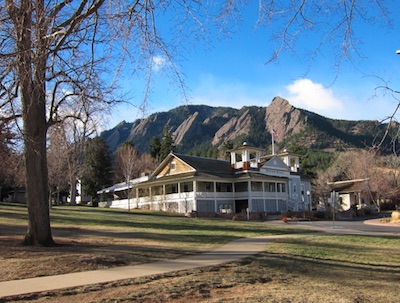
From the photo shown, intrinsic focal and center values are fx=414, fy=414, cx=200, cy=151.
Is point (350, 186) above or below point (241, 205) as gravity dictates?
above

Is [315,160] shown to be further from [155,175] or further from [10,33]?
[10,33]

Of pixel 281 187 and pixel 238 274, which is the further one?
pixel 281 187

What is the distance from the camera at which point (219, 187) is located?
4878cm

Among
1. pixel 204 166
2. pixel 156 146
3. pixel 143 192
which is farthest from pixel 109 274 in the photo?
pixel 156 146

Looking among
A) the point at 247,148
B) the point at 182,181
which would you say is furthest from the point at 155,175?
the point at 247,148

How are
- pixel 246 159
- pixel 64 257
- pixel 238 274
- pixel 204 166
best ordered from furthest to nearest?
pixel 246 159, pixel 204 166, pixel 64 257, pixel 238 274

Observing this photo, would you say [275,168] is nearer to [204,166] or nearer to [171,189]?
[204,166]

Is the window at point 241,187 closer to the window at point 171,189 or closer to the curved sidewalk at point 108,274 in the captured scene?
the window at point 171,189

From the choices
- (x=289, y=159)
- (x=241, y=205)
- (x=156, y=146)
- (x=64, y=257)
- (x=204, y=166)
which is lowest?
(x=64, y=257)

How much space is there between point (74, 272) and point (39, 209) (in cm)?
465

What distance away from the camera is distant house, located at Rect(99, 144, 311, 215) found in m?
44.6

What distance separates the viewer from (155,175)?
52.4 m

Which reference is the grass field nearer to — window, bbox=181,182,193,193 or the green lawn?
the green lawn

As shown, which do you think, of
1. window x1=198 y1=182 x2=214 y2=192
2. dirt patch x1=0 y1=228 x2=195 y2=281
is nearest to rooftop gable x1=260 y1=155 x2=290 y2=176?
window x1=198 y1=182 x2=214 y2=192
